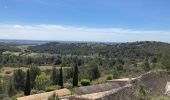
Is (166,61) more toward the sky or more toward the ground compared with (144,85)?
more toward the ground

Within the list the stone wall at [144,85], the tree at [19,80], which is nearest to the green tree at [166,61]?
the stone wall at [144,85]

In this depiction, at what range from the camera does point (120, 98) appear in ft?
29.9

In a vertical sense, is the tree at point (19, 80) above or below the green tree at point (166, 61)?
below

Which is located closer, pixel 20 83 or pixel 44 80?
pixel 44 80

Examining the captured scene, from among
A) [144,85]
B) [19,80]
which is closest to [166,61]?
[144,85]

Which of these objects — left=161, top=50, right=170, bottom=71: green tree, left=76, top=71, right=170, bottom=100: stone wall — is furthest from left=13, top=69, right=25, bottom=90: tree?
left=76, top=71, right=170, bottom=100: stone wall

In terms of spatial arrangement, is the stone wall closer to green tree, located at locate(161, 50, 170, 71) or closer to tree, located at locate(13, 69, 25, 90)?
green tree, located at locate(161, 50, 170, 71)

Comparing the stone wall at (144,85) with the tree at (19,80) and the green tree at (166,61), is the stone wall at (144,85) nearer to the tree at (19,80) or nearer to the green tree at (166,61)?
the green tree at (166,61)

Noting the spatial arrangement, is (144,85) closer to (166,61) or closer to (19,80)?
(166,61)

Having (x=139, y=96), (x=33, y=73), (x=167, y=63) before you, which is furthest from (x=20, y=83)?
(x=139, y=96)

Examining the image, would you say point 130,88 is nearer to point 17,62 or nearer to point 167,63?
point 167,63

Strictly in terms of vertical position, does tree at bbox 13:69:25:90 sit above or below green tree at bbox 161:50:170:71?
below

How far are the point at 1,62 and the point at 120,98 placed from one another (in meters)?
85.5

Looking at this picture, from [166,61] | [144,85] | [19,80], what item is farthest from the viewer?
[19,80]
